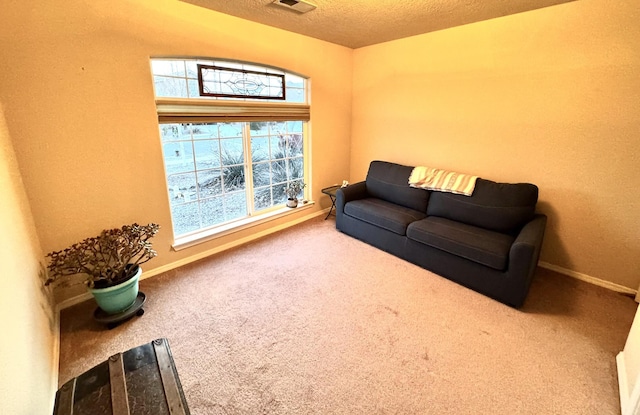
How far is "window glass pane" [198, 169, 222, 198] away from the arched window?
10 millimetres

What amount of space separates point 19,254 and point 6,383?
2.78ft

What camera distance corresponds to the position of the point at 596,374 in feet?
5.59

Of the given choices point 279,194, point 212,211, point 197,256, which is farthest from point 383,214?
point 197,256

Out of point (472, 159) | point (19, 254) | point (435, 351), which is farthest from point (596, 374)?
point (19, 254)

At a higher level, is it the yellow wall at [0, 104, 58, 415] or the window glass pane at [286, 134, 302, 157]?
the window glass pane at [286, 134, 302, 157]

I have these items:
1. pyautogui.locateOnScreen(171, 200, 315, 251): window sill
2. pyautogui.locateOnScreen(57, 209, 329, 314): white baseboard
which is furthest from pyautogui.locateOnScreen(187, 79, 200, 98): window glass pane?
pyautogui.locateOnScreen(57, 209, 329, 314): white baseboard

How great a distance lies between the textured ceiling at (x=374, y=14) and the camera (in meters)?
2.42

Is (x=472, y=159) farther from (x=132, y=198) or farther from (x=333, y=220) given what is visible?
(x=132, y=198)

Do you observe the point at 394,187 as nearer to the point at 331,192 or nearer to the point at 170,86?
the point at 331,192

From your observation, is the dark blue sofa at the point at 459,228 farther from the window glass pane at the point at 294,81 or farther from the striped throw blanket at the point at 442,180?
the window glass pane at the point at 294,81

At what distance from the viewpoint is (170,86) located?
8.55 ft

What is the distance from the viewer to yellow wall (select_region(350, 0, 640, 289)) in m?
2.33

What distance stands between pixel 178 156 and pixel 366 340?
2.35 m

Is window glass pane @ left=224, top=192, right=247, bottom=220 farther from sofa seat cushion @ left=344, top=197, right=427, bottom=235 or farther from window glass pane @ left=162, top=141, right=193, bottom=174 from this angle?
sofa seat cushion @ left=344, top=197, right=427, bottom=235
